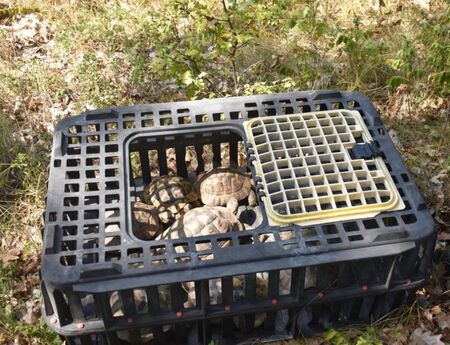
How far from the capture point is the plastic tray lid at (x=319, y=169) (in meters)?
2.64

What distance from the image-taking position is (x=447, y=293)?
121 inches

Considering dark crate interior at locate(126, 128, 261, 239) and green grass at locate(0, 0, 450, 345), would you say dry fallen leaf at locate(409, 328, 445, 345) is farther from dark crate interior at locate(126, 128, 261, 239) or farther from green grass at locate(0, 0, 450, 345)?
dark crate interior at locate(126, 128, 261, 239)

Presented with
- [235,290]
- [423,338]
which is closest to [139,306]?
[235,290]

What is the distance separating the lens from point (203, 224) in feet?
9.65

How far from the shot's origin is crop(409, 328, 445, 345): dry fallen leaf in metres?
2.80

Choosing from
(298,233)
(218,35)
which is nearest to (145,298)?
(298,233)

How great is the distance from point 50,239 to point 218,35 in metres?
2.13

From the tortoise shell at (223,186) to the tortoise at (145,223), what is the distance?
356 mm

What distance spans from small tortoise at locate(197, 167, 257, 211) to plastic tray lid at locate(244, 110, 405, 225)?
44 centimetres

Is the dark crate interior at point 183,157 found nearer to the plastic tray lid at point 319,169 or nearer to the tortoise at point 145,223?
the tortoise at point 145,223

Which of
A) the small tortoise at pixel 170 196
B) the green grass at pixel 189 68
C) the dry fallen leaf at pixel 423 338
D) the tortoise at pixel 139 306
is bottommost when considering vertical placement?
the dry fallen leaf at pixel 423 338

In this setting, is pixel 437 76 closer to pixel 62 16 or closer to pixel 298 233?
pixel 298 233

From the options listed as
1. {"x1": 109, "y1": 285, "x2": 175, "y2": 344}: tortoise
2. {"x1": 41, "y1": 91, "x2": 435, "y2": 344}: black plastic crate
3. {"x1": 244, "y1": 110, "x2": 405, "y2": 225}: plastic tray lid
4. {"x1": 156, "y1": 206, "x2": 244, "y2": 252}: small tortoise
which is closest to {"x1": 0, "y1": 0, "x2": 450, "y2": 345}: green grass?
{"x1": 41, "y1": 91, "x2": 435, "y2": 344}: black plastic crate

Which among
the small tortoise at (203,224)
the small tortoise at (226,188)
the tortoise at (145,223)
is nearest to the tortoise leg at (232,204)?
the small tortoise at (226,188)
